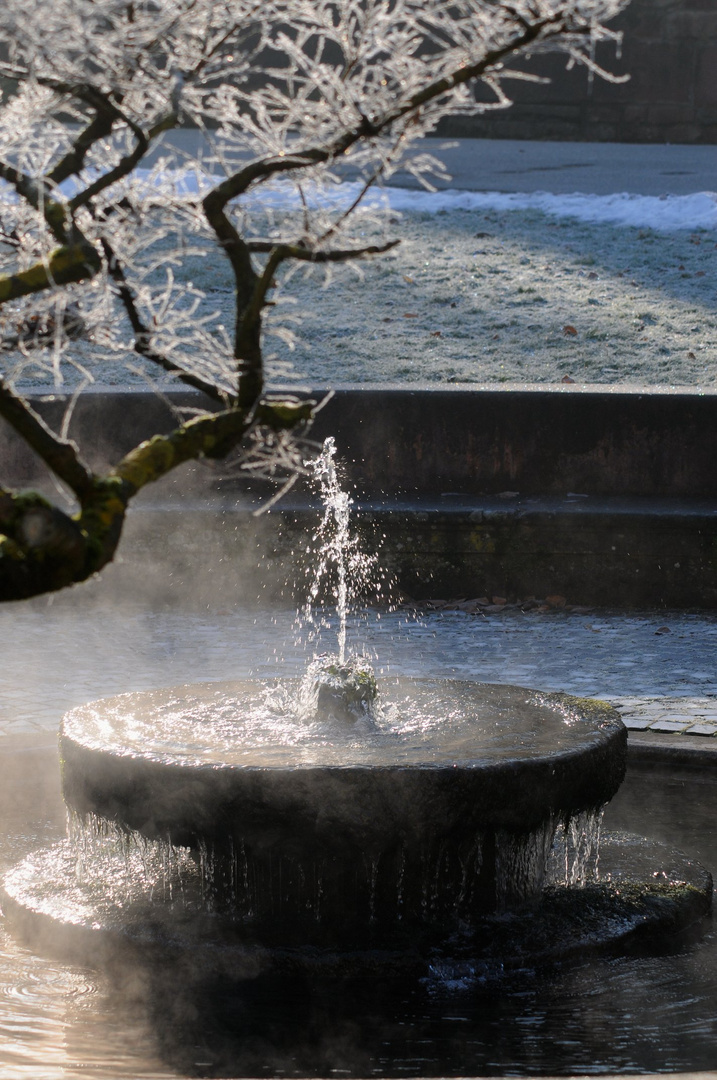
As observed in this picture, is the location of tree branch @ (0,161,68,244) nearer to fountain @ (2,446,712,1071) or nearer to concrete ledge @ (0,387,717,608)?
fountain @ (2,446,712,1071)

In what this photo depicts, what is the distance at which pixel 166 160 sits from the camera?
300 cm

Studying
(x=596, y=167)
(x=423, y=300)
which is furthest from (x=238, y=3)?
(x=596, y=167)

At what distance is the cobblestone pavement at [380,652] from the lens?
21.9 ft

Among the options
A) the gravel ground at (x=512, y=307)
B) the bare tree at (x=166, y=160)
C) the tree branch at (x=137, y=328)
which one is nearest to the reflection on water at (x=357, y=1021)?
the bare tree at (x=166, y=160)

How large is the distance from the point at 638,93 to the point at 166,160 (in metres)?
18.1

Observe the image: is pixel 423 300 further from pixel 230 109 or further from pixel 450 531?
pixel 230 109

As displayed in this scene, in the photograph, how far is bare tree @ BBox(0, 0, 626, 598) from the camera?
97.5 inches

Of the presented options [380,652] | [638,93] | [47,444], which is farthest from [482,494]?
[638,93]

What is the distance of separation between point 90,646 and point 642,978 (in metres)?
4.62

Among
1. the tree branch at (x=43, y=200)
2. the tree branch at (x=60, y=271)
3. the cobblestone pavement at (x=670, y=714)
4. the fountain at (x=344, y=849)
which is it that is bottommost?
the cobblestone pavement at (x=670, y=714)

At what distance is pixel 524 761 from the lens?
13.4 ft

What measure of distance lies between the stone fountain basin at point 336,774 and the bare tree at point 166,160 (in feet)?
4.26

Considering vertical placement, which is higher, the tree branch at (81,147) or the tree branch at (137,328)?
the tree branch at (81,147)

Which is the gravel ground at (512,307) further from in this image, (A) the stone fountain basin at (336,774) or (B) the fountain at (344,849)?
(B) the fountain at (344,849)
